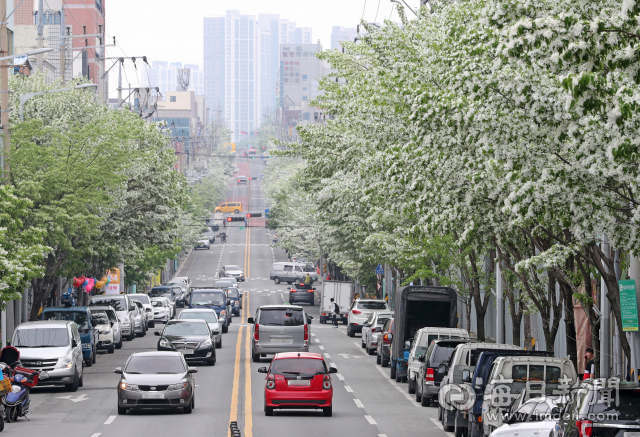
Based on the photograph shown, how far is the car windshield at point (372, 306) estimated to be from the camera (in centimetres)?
4675

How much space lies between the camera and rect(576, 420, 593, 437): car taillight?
991 cm

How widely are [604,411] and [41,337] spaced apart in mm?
19695

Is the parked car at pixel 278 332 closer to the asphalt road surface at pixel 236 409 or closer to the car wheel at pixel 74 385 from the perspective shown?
the asphalt road surface at pixel 236 409

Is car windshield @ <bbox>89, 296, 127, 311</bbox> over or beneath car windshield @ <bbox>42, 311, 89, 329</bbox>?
beneath

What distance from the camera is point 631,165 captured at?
1208 centimetres

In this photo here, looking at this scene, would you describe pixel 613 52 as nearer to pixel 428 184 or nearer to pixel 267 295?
pixel 428 184

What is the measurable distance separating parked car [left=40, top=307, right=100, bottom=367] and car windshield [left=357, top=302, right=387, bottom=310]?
54.5 ft

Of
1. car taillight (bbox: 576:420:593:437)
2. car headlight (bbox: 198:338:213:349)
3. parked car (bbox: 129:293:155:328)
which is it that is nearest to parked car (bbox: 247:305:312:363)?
car headlight (bbox: 198:338:213:349)

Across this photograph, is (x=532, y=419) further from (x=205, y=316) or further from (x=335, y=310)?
(x=335, y=310)

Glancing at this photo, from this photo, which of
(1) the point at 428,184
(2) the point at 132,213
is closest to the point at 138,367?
(1) the point at 428,184

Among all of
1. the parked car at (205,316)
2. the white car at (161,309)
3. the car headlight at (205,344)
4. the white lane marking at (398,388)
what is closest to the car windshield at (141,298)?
the white car at (161,309)

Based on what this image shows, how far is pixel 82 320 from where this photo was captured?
111ft

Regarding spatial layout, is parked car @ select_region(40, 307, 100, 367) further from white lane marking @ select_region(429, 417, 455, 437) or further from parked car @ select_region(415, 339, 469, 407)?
white lane marking @ select_region(429, 417, 455, 437)

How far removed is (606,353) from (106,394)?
1274 centimetres
